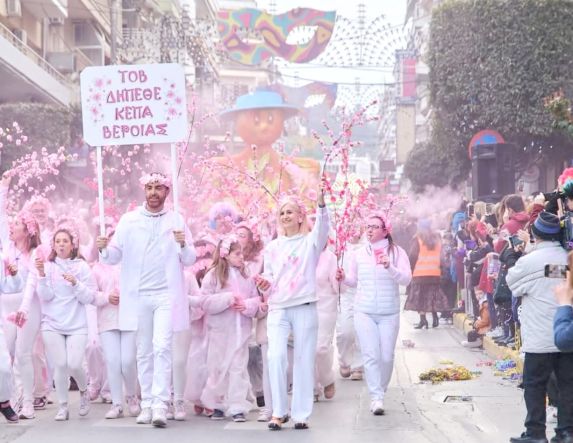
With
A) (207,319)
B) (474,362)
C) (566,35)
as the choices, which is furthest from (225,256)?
(566,35)

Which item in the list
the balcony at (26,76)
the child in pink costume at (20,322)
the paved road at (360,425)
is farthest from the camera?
the balcony at (26,76)

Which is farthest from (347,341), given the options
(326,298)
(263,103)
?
(263,103)

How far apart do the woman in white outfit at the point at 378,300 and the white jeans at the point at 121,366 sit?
203 cm

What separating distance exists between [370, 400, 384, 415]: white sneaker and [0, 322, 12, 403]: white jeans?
10.1 feet

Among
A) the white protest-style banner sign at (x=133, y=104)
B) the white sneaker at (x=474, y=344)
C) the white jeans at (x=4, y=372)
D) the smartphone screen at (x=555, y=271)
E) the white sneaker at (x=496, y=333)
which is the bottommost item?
the white sneaker at (x=474, y=344)

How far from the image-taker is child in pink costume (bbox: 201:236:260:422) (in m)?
11.3

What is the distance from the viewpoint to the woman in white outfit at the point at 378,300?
1151cm

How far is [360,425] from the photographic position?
10594 millimetres

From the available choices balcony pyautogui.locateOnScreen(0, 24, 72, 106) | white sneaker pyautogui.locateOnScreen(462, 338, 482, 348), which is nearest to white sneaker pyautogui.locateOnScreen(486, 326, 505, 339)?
white sneaker pyautogui.locateOnScreen(462, 338, 482, 348)

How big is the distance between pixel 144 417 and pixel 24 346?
1530 mm

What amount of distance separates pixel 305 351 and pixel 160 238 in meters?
1.55

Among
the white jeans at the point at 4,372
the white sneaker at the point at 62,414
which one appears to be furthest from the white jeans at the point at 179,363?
the white jeans at the point at 4,372

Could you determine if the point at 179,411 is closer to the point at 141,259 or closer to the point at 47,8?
the point at 141,259

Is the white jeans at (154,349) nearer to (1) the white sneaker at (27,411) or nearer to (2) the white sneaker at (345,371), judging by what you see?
(1) the white sneaker at (27,411)
